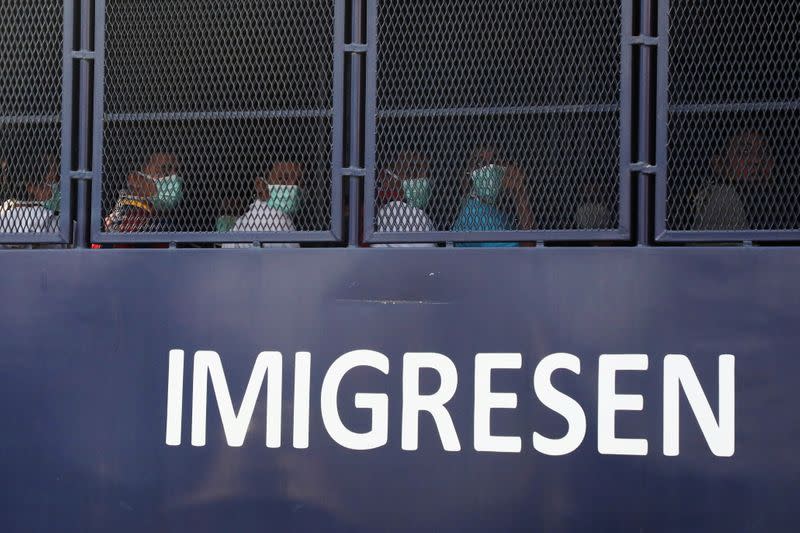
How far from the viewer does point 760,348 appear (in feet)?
10.5

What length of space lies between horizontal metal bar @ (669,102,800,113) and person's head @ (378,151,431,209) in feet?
2.54

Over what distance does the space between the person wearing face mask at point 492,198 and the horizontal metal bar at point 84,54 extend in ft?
4.32

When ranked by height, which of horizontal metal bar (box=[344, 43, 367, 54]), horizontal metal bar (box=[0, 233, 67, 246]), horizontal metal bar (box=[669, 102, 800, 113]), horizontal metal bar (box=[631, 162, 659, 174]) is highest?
horizontal metal bar (box=[344, 43, 367, 54])

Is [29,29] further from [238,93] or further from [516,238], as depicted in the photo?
[516,238]

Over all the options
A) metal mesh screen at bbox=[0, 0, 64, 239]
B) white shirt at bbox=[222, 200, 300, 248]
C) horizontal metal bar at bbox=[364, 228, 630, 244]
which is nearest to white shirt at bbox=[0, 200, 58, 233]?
metal mesh screen at bbox=[0, 0, 64, 239]

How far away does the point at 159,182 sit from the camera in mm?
3744

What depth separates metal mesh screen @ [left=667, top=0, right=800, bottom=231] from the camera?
3320mm

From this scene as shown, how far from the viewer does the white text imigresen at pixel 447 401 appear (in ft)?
10.5

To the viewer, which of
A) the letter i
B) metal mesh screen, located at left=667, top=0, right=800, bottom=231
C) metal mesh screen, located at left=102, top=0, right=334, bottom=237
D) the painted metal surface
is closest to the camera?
the painted metal surface

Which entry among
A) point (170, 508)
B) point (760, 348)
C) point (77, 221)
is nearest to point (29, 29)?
point (77, 221)

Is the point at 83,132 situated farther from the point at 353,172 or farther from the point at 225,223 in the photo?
the point at 353,172

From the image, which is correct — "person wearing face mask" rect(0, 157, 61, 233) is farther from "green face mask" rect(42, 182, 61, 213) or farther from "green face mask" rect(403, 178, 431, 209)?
"green face mask" rect(403, 178, 431, 209)

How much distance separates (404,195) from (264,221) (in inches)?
18.0

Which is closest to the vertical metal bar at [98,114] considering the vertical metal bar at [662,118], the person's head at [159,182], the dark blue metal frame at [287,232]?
the dark blue metal frame at [287,232]
